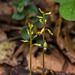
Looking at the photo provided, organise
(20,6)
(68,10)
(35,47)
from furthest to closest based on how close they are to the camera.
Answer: (20,6), (35,47), (68,10)

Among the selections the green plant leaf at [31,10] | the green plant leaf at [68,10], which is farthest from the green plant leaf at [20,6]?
the green plant leaf at [68,10]

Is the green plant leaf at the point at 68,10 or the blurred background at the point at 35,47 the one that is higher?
the green plant leaf at the point at 68,10

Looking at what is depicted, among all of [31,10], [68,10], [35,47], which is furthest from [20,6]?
[68,10]

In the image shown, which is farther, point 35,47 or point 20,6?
point 20,6

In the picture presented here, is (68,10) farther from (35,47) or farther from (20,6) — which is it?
(20,6)

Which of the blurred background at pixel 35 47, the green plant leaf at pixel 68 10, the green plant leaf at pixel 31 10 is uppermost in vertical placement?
the green plant leaf at pixel 68 10

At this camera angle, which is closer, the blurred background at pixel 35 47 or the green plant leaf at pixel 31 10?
the blurred background at pixel 35 47

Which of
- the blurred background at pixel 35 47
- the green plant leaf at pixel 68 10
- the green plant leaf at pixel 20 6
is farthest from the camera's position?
the green plant leaf at pixel 20 6

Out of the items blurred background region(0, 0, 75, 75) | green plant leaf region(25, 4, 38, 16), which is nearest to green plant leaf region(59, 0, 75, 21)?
blurred background region(0, 0, 75, 75)

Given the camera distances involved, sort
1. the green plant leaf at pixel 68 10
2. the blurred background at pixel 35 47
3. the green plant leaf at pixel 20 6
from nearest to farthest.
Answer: the green plant leaf at pixel 68 10 → the blurred background at pixel 35 47 → the green plant leaf at pixel 20 6

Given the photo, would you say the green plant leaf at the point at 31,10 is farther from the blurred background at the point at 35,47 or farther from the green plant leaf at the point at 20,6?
the green plant leaf at the point at 20,6

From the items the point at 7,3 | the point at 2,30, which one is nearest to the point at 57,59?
the point at 2,30
